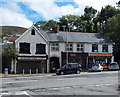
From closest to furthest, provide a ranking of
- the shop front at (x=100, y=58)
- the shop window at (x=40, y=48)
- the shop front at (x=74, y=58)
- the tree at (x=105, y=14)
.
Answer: the shop window at (x=40, y=48) → the shop front at (x=74, y=58) → the shop front at (x=100, y=58) → the tree at (x=105, y=14)

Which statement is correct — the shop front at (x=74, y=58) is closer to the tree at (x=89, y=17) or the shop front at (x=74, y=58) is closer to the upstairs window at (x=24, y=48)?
the upstairs window at (x=24, y=48)

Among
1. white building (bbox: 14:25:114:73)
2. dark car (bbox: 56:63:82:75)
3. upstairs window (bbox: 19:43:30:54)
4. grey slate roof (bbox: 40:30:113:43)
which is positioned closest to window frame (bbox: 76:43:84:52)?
white building (bbox: 14:25:114:73)

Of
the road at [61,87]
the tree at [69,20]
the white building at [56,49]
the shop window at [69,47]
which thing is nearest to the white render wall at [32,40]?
the white building at [56,49]

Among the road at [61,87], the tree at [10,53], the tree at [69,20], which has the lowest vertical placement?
the road at [61,87]

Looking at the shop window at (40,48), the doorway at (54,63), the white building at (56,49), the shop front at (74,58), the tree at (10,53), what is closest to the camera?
the tree at (10,53)

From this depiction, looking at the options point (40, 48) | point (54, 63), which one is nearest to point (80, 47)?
point (54, 63)

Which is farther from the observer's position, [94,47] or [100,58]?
[100,58]

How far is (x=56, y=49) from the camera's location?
43906 mm

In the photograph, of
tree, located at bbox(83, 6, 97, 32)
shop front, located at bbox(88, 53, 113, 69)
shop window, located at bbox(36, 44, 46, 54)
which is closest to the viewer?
shop window, located at bbox(36, 44, 46, 54)

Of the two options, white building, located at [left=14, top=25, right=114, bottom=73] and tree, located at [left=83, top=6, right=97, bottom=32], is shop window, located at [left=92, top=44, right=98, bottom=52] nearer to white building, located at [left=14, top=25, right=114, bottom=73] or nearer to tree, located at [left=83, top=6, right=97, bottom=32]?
white building, located at [left=14, top=25, right=114, bottom=73]

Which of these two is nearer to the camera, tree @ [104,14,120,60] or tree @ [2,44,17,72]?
tree @ [2,44,17,72]

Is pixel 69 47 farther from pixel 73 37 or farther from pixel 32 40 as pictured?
pixel 32 40

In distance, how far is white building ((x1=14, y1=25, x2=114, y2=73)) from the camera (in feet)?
136

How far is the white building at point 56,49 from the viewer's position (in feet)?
136
